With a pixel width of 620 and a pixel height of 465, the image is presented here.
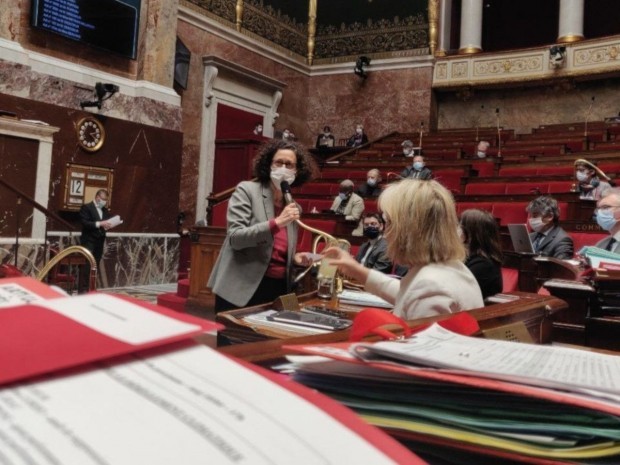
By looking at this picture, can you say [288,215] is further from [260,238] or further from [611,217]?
[611,217]

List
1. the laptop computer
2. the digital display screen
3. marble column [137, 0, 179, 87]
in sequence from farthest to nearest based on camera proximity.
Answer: marble column [137, 0, 179, 87]
the digital display screen
the laptop computer

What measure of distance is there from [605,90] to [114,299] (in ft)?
37.3

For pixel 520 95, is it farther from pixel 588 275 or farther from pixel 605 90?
pixel 588 275

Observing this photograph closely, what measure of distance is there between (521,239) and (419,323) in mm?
2675

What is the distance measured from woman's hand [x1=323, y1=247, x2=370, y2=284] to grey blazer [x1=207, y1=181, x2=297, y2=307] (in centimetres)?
54

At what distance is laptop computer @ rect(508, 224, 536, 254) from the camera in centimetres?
336

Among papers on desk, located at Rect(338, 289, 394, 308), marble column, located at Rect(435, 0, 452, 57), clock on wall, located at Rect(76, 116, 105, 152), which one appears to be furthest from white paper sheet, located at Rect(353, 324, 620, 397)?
A: marble column, located at Rect(435, 0, 452, 57)

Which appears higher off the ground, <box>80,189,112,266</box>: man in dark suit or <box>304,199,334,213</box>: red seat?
<box>304,199,334,213</box>: red seat

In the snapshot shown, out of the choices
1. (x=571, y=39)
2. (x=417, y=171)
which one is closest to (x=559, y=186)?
(x=417, y=171)

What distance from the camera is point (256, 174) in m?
2.34

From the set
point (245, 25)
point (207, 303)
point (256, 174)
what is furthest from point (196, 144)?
point (256, 174)

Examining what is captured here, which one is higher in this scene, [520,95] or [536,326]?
[520,95]

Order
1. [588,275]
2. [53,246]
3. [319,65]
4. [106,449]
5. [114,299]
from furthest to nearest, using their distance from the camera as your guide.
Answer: [319,65], [53,246], [588,275], [114,299], [106,449]

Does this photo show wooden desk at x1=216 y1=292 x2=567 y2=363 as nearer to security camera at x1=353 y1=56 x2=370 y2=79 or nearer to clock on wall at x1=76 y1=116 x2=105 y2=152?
clock on wall at x1=76 y1=116 x2=105 y2=152
